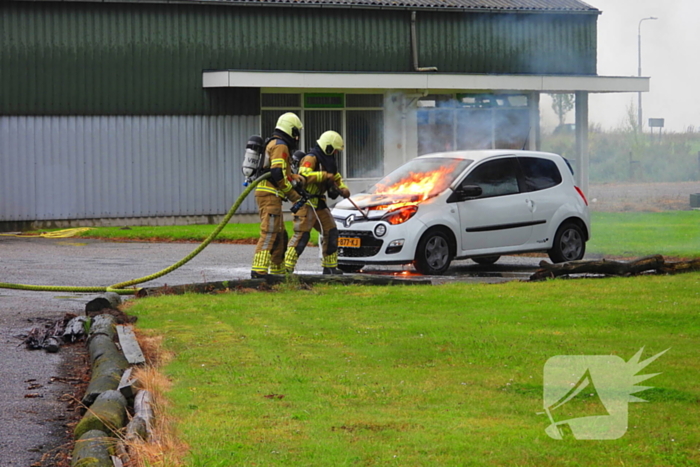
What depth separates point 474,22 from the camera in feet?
94.9

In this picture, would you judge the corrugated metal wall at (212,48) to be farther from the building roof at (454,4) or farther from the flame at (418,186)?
the flame at (418,186)

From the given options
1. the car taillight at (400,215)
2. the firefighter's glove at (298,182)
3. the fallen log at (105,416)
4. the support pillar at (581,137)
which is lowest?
the fallen log at (105,416)

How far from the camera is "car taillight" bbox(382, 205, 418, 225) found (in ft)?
46.4

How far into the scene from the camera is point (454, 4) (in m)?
28.2

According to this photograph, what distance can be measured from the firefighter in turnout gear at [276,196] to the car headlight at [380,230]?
1.32 m

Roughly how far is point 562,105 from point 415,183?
26.4 metres

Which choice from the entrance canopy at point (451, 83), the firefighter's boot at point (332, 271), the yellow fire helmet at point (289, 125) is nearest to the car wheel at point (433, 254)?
the firefighter's boot at point (332, 271)

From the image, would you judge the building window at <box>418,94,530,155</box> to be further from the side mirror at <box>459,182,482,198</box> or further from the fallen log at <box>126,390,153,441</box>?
the fallen log at <box>126,390,153,441</box>

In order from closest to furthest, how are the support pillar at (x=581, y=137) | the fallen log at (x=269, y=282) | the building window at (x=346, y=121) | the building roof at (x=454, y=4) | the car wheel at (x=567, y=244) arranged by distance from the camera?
the fallen log at (x=269, y=282) → the car wheel at (x=567, y=244) → the building roof at (x=454, y=4) → the building window at (x=346, y=121) → the support pillar at (x=581, y=137)

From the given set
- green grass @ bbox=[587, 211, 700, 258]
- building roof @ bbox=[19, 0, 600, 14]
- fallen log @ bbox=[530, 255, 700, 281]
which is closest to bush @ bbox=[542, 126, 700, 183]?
green grass @ bbox=[587, 211, 700, 258]

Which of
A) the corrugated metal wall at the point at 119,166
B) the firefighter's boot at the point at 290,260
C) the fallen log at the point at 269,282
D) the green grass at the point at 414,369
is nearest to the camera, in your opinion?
the green grass at the point at 414,369

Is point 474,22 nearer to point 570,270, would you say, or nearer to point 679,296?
point 570,270

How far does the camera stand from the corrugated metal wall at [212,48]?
25078mm

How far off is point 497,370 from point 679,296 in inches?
174
